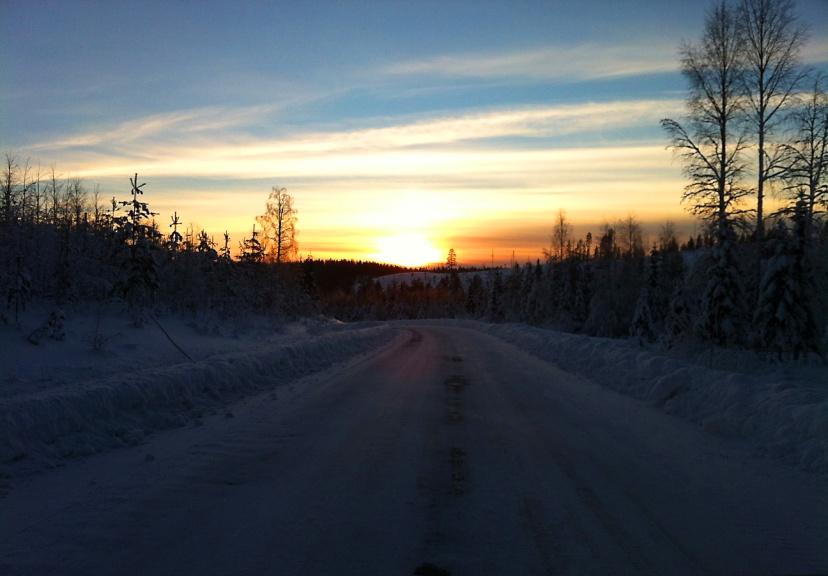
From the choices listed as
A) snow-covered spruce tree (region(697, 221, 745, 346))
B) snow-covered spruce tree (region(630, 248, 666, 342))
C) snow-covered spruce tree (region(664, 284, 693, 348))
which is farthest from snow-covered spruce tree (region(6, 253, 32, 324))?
snow-covered spruce tree (region(630, 248, 666, 342))

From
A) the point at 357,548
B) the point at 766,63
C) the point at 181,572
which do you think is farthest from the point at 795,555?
the point at 766,63

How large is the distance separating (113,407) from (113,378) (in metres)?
1.64

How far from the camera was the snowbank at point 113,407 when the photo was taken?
25.8 feet

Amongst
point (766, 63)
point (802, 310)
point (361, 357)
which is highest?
point (766, 63)

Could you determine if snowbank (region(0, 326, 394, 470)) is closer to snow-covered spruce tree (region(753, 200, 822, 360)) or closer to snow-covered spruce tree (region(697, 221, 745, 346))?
snow-covered spruce tree (region(697, 221, 745, 346))

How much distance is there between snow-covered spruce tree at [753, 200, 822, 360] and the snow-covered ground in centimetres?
1731

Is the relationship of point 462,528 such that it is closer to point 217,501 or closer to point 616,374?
point 217,501

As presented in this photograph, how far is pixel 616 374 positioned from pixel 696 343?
484 inches

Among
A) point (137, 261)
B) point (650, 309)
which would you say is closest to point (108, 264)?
point (137, 261)

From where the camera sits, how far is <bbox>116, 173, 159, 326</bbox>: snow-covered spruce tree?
2531cm

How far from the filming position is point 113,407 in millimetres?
9727

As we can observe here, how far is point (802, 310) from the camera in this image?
2444 cm

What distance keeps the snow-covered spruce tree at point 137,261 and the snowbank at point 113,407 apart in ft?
39.1

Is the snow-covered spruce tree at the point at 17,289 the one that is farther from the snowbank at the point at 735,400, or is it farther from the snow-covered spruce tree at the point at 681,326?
the snow-covered spruce tree at the point at 681,326
